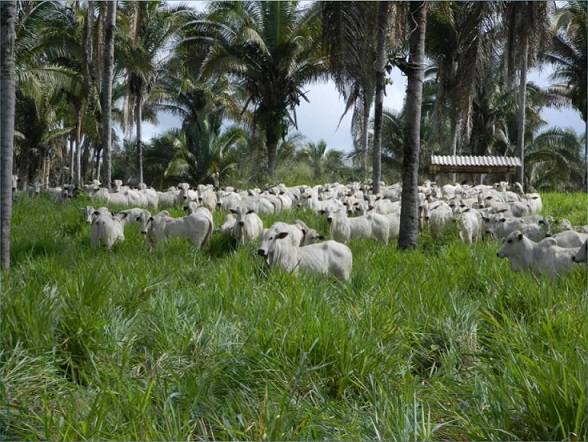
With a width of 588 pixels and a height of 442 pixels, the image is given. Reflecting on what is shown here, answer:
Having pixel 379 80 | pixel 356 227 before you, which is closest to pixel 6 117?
pixel 356 227

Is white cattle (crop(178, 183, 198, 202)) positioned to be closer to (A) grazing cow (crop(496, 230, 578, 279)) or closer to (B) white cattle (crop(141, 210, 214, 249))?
(B) white cattle (crop(141, 210, 214, 249))

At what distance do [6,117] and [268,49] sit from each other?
1901 centimetres

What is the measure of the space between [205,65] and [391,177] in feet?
70.9

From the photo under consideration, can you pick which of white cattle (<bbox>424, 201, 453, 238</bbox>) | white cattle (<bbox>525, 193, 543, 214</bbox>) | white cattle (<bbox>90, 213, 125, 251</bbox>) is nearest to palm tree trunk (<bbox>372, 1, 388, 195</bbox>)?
white cattle (<bbox>424, 201, 453, 238</bbox>)

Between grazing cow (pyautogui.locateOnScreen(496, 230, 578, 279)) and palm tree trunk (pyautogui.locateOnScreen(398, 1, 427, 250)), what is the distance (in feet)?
7.18

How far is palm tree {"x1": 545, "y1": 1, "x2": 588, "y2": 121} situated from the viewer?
2942cm

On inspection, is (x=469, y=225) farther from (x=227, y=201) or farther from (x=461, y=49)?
(x=461, y=49)

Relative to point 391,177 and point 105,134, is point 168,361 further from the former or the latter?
point 391,177

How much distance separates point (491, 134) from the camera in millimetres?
37938

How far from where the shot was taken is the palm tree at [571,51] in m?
29.4

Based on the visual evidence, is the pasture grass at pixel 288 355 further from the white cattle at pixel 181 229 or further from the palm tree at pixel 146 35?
the palm tree at pixel 146 35

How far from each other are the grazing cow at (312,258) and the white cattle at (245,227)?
9.60 ft

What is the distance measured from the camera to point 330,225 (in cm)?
1117

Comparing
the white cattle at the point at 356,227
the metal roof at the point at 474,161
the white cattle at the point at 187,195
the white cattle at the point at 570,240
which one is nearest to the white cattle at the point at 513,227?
the white cattle at the point at 570,240
